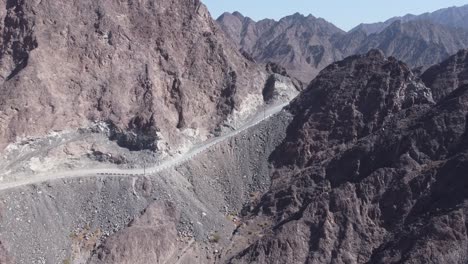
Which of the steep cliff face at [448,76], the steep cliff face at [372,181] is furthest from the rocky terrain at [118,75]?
the steep cliff face at [448,76]

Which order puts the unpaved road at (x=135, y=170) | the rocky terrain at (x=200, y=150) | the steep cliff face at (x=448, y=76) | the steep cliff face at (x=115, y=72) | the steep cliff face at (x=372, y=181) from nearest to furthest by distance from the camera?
the steep cliff face at (x=372, y=181) < the rocky terrain at (x=200, y=150) < the unpaved road at (x=135, y=170) < the steep cliff face at (x=115, y=72) < the steep cliff face at (x=448, y=76)

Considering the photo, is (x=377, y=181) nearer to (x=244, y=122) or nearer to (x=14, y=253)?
(x=244, y=122)

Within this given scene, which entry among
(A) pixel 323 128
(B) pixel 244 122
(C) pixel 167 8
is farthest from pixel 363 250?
(C) pixel 167 8

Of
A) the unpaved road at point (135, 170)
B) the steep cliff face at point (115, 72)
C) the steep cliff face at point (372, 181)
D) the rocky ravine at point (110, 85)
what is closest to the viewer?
the steep cliff face at point (372, 181)

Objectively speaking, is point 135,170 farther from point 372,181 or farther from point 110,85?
point 372,181

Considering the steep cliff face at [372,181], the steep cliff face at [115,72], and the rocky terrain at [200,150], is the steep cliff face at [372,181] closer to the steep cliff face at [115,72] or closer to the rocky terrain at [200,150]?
the rocky terrain at [200,150]

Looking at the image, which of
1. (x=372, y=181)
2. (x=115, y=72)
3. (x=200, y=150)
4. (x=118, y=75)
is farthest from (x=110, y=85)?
(x=372, y=181)
